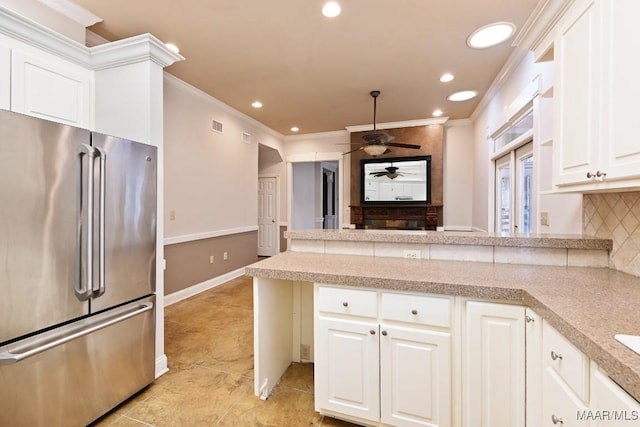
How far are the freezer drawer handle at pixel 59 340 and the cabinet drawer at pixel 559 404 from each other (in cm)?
218

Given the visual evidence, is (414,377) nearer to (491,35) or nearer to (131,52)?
(131,52)

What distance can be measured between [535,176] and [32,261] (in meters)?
3.63

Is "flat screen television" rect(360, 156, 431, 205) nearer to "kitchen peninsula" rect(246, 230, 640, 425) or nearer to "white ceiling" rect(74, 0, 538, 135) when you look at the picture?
"white ceiling" rect(74, 0, 538, 135)

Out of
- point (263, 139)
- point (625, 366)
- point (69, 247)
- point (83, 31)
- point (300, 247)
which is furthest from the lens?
point (263, 139)

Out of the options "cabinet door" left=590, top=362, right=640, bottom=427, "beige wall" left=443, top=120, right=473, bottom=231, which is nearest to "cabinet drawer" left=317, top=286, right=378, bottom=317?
"cabinet door" left=590, top=362, right=640, bottom=427

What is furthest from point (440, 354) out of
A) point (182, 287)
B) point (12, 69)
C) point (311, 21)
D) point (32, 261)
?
point (182, 287)

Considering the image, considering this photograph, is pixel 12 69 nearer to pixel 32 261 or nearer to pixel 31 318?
pixel 32 261

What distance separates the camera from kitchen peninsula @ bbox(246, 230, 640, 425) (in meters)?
0.93

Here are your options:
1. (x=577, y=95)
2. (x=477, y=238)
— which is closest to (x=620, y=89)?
(x=577, y=95)

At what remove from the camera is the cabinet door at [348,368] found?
149cm

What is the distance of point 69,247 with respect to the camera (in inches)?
58.5

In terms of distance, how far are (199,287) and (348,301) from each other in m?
3.23

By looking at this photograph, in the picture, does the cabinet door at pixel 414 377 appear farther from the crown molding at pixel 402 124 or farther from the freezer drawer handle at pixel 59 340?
the crown molding at pixel 402 124

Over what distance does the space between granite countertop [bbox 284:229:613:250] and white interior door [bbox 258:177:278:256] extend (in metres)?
4.52
